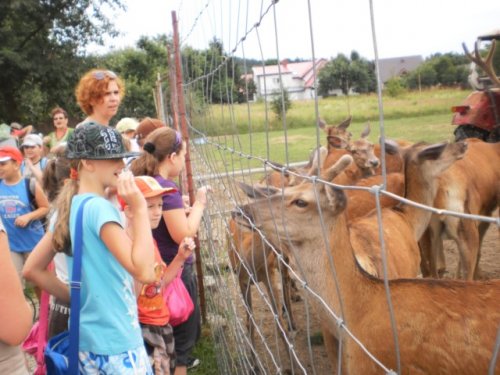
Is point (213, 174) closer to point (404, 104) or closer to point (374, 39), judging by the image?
point (404, 104)

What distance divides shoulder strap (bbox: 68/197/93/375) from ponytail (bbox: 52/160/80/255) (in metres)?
0.17

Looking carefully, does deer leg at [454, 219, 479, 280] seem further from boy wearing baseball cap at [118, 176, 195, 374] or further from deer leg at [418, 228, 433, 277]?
boy wearing baseball cap at [118, 176, 195, 374]

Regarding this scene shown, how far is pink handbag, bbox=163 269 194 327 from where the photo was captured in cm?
299

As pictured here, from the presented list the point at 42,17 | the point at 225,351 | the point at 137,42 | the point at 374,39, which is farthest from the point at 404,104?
the point at 137,42

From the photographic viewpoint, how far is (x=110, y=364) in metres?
2.17

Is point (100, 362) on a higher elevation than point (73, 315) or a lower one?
lower

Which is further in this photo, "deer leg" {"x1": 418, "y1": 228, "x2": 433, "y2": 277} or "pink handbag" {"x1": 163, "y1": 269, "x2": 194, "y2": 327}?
"deer leg" {"x1": 418, "y1": 228, "x2": 433, "y2": 277}

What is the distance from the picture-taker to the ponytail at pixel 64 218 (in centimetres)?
222

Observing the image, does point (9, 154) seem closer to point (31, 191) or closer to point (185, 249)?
point (31, 191)

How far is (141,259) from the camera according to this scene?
199cm

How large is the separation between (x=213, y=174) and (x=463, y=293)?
227 cm

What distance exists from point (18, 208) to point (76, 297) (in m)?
3.27

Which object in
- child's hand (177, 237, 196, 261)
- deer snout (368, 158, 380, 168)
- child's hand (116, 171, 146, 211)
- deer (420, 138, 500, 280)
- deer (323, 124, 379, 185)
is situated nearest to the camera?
child's hand (116, 171, 146, 211)

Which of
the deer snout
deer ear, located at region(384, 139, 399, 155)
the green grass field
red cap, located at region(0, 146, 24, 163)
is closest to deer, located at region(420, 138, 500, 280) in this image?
deer ear, located at region(384, 139, 399, 155)
